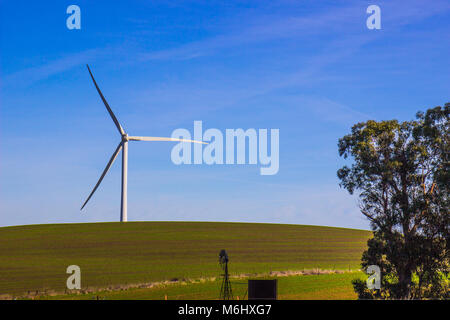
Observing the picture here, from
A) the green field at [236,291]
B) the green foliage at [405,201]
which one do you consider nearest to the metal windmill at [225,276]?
the green field at [236,291]

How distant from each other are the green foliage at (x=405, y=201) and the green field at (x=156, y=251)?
1989cm

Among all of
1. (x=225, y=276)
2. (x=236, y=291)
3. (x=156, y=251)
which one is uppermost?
(x=156, y=251)

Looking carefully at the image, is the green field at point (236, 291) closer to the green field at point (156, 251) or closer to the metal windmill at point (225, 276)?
the metal windmill at point (225, 276)

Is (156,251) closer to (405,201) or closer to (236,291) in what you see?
(236,291)

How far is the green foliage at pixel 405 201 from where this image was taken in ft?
127

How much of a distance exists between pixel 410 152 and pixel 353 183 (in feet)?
16.8

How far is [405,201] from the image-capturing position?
39750 mm

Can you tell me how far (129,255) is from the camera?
216 ft

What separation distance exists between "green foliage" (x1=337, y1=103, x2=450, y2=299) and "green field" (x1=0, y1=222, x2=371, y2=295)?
1989cm

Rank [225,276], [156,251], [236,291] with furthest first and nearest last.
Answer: [156,251]
[236,291]
[225,276]

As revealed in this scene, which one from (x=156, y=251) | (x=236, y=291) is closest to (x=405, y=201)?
(x=236, y=291)

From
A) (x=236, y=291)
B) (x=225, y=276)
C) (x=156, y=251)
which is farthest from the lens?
(x=156, y=251)

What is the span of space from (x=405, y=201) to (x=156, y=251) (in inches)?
1523
